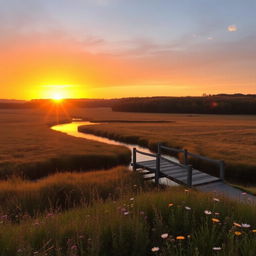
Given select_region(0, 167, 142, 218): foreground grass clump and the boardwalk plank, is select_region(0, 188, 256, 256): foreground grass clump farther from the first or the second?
the boardwalk plank

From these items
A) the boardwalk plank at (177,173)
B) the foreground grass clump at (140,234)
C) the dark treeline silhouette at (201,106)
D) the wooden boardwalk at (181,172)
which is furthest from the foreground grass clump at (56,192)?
the dark treeline silhouette at (201,106)

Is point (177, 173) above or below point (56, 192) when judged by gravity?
above

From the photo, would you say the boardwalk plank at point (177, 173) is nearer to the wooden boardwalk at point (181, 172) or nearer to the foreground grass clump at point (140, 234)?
the wooden boardwalk at point (181, 172)

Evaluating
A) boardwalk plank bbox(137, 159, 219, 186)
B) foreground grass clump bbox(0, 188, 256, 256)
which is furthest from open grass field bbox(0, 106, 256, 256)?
boardwalk plank bbox(137, 159, 219, 186)

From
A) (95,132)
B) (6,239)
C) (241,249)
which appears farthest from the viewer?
(95,132)

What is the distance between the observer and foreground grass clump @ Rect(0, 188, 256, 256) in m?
4.29

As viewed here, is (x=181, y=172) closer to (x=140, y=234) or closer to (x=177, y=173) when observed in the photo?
(x=177, y=173)

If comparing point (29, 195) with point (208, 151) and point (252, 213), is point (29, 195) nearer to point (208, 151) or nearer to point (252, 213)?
point (252, 213)

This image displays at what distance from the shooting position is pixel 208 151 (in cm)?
2392

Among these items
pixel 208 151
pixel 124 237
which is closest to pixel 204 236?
pixel 124 237

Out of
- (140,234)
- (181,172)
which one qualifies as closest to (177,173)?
(181,172)

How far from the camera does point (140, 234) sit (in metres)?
4.66

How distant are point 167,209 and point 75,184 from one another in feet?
23.7

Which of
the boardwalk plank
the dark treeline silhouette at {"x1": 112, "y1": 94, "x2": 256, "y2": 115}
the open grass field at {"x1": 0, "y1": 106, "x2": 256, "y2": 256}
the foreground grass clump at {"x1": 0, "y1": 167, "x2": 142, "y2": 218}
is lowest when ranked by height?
the foreground grass clump at {"x1": 0, "y1": 167, "x2": 142, "y2": 218}
